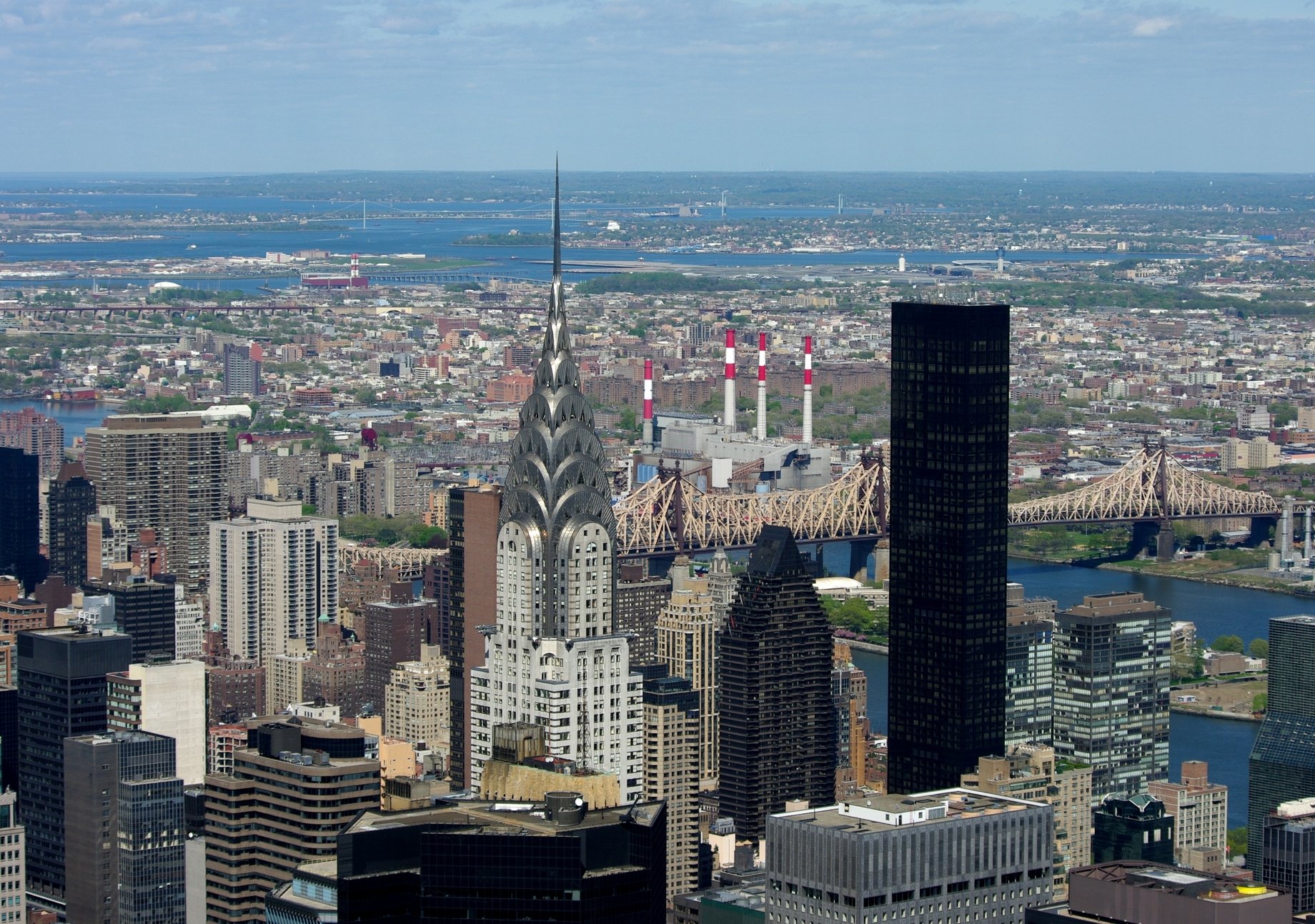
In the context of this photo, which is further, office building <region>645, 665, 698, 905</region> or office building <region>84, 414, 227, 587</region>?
office building <region>84, 414, 227, 587</region>

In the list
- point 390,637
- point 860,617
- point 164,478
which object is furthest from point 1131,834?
point 164,478

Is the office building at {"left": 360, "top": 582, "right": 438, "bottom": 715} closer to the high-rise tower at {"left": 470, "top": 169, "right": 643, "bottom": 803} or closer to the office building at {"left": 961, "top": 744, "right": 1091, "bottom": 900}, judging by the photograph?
the office building at {"left": 961, "top": 744, "right": 1091, "bottom": 900}

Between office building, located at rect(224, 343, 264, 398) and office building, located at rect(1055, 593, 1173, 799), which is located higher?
office building, located at rect(1055, 593, 1173, 799)

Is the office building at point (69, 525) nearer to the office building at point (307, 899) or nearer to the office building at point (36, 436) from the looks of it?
the office building at point (36, 436)

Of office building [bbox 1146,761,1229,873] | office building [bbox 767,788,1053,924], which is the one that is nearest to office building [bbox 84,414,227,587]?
office building [bbox 1146,761,1229,873]

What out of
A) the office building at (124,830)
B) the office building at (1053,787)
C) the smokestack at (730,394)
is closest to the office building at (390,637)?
the office building at (1053,787)

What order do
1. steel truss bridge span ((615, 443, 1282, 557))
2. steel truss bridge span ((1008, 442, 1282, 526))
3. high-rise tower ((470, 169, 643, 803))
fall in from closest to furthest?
1. high-rise tower ((470, 169, 643, 803))
2. steel truss bridge span ((615, 443, 1282, 557))
3. steel truss bridge span ((1008, 442, 1282, 526))

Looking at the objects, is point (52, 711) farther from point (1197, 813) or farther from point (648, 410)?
point (648, 410)
